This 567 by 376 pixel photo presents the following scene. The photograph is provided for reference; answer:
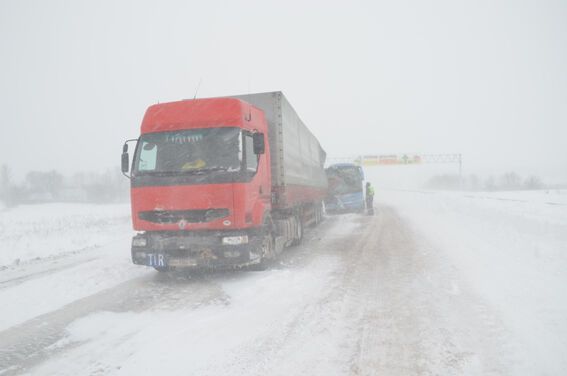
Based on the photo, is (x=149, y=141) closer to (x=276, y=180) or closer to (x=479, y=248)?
(x=276, y=180)

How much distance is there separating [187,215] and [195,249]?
1.99 feet

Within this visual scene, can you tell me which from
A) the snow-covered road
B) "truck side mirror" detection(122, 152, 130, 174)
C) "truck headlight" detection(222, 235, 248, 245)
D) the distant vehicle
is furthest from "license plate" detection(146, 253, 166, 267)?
the distant vehicle

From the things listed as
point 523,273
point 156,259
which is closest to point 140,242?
point 156,259

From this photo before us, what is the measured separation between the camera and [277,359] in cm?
366

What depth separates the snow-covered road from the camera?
3.59 metres

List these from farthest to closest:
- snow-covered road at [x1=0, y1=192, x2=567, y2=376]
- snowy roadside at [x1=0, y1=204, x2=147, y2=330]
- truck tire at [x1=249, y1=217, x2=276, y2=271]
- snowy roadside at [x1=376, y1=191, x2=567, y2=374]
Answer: truck tire at [x1=249, y1=217, x2=276, y2=271] < snowy roadside at [x1=0, y1=204, x2=147, y2=330] < snowy roadside at [x1=376, y1=191, x2=567, y2=374] < snow-covered road at [x1=0, y1=192, x2=567, y2=376]

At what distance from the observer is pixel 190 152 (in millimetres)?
6938

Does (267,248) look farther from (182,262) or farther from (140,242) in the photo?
(140,242)

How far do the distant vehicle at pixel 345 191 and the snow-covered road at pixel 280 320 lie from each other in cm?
1423

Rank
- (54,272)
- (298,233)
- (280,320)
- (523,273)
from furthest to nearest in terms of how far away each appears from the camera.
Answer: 1. (298,233)
2. (54,272)
3. (523,273)
4. (280,320)

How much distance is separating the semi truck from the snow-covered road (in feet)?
2.04

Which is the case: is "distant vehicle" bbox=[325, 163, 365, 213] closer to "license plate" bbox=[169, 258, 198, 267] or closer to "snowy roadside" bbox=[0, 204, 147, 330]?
"snowy roadside" bbox=[0, 204, 147, 330]

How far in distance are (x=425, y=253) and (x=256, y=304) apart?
5195 mm

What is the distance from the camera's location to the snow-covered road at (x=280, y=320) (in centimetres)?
359
